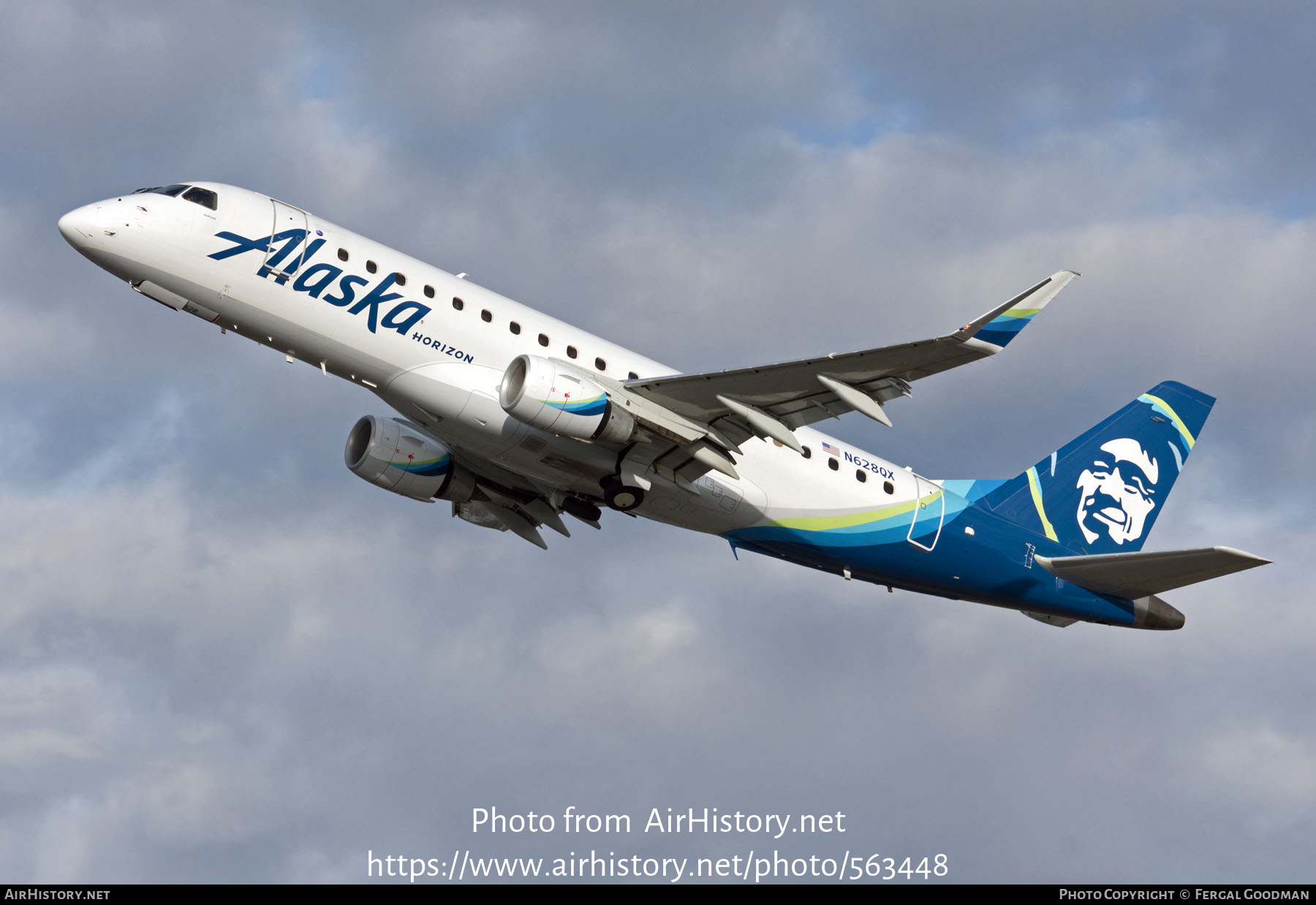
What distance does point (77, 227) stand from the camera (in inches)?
1308

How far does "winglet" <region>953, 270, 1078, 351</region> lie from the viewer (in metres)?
29.6

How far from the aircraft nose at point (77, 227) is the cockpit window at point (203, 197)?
2.21 metres

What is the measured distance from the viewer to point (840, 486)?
127 ft

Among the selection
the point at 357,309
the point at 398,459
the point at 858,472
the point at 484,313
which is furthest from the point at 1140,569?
the point at 357,309

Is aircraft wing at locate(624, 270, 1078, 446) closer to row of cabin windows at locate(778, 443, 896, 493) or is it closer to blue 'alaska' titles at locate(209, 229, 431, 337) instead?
row of cabin windows at locate(778, 443, 896, 493)

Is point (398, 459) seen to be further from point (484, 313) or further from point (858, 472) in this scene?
point (858, 472)

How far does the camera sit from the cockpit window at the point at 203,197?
34250 millimetres

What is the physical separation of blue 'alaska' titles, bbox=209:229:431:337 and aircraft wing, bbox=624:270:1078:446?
571cm

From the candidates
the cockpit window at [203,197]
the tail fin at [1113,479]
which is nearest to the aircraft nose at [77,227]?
the cockpit window at [203,197]

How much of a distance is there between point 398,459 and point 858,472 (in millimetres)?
12596

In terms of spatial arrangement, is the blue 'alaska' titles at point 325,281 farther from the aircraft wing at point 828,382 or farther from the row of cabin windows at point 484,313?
the aircraft wing at point 828,382

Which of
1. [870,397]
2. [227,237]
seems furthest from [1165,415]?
[227,237]

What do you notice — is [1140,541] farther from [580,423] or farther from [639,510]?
[580,423]

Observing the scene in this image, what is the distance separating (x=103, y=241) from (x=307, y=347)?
518 cm
